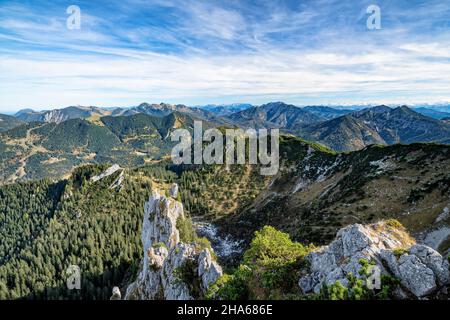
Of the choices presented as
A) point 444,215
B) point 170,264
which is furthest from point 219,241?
point 444,215

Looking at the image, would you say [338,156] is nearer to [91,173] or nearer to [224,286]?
[224,286]

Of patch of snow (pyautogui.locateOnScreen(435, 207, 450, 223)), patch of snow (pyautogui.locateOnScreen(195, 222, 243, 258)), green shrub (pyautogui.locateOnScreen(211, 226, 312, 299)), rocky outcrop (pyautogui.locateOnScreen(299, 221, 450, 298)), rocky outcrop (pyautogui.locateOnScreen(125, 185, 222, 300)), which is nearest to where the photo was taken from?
rocky outcrop (pyautogui.locateOnScreen(299, 221, 450, 298))

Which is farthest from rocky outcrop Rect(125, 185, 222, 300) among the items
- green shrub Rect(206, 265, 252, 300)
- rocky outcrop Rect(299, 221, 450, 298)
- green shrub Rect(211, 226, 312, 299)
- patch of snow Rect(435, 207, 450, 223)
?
patch of snow Rect(435, 207, 450, 223)

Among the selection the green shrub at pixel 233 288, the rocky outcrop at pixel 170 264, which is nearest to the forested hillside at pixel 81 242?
the rocky outcrop at pixel 170 264

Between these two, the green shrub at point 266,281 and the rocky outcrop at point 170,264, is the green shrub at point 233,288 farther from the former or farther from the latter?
the rocky outcrop at point 170,264

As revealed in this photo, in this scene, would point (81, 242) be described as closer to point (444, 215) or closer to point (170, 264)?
point (170, 264)

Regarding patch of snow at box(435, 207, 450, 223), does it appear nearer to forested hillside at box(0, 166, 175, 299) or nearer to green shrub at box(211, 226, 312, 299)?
green shrub at box(211, 226, 312, 299)
